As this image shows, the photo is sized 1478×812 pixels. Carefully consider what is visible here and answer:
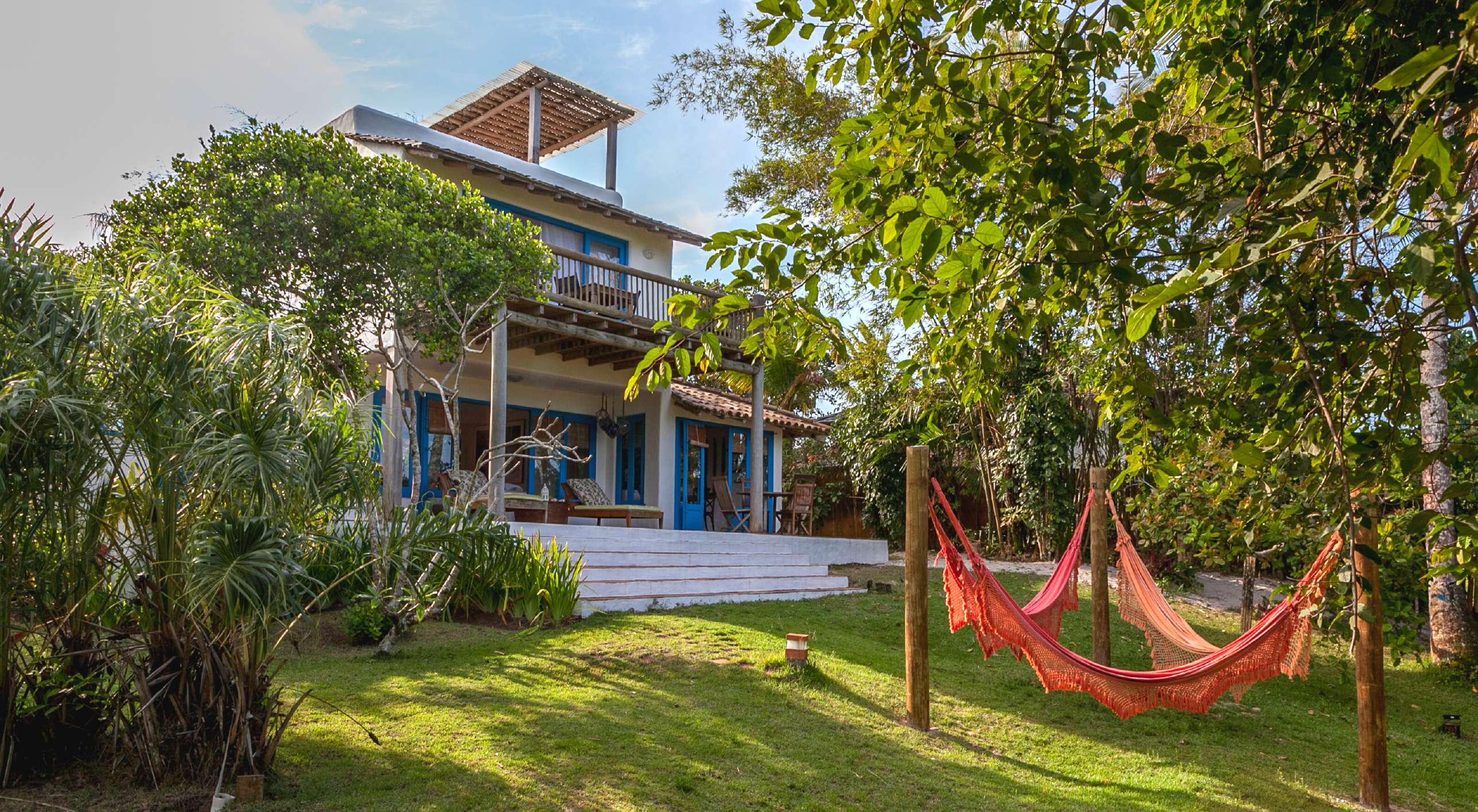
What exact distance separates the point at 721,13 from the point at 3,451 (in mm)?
11203

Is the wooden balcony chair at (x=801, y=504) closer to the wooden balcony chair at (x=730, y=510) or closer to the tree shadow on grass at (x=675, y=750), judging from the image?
the wooden balcony chair at (x=730, y=510)

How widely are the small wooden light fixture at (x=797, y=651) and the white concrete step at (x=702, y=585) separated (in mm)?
2382

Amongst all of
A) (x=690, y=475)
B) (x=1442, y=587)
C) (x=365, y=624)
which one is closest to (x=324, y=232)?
(x=365, y=624)

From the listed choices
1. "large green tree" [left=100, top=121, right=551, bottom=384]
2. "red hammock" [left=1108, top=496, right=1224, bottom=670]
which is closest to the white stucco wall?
"large green tree" [left=100, top=121, right=551, bottom=384]

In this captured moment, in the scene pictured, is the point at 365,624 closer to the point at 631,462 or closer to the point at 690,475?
the point at 631,462

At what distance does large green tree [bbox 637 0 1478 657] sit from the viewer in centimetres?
217

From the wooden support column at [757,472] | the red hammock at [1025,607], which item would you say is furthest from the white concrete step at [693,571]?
the red hammock at [1025,607]

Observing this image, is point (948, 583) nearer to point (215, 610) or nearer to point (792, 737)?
point (792, 737)

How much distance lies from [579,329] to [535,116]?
3605mm

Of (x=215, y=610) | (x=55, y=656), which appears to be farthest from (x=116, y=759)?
(x=215, y=610)

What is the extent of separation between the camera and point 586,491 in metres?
12.6

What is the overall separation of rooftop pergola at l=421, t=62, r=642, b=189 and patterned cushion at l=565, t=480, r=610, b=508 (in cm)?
444

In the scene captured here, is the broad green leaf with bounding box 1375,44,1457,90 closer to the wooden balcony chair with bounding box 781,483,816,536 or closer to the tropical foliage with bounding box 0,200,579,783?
the tropical foliage with bounding box 0,200,579,783

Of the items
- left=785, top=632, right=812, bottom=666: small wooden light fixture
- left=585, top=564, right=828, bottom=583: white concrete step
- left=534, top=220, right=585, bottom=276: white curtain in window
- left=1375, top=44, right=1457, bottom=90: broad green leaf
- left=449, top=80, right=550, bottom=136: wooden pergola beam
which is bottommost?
left=785, top=632, right=812, bottom=666: small wooden light fixture
